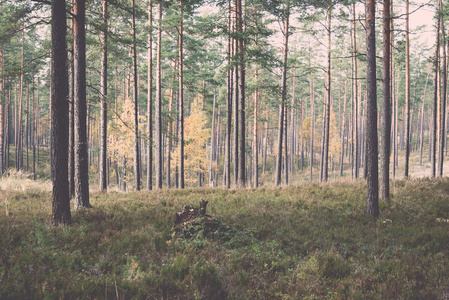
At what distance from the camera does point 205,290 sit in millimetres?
4051

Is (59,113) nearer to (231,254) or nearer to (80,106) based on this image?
(80,106)

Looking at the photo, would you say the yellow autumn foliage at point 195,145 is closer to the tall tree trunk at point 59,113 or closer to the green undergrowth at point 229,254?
the green undergrowth at point 229,254

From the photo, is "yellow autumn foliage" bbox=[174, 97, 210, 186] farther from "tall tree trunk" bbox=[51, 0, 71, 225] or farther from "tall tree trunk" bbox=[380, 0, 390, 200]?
"tall tree trunk" bbox=[51, 0, 71, 225]

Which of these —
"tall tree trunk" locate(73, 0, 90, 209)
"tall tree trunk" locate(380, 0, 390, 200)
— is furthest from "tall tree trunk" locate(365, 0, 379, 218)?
"tall tree trunk" locate(73, 0, 90, 209)

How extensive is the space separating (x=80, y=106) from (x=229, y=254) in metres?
6.88

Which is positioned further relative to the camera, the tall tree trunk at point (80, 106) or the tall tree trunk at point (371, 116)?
the tall tree trunk at point (371, 116)

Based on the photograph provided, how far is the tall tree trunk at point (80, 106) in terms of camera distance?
8.29 meters

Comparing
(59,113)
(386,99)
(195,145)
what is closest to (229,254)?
(59,113)

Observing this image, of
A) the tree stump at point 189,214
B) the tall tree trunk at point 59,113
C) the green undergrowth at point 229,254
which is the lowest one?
the green undergrowth at point 229,254

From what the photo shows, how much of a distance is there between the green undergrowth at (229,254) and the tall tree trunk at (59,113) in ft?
2.02

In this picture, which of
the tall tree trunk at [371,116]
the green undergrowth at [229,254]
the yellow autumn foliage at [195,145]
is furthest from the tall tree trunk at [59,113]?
the yellow autumn foliage at [195,145]

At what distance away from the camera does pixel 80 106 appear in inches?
331

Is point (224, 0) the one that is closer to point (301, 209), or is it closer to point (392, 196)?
point (301, 209)

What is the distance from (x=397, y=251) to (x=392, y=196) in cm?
593
